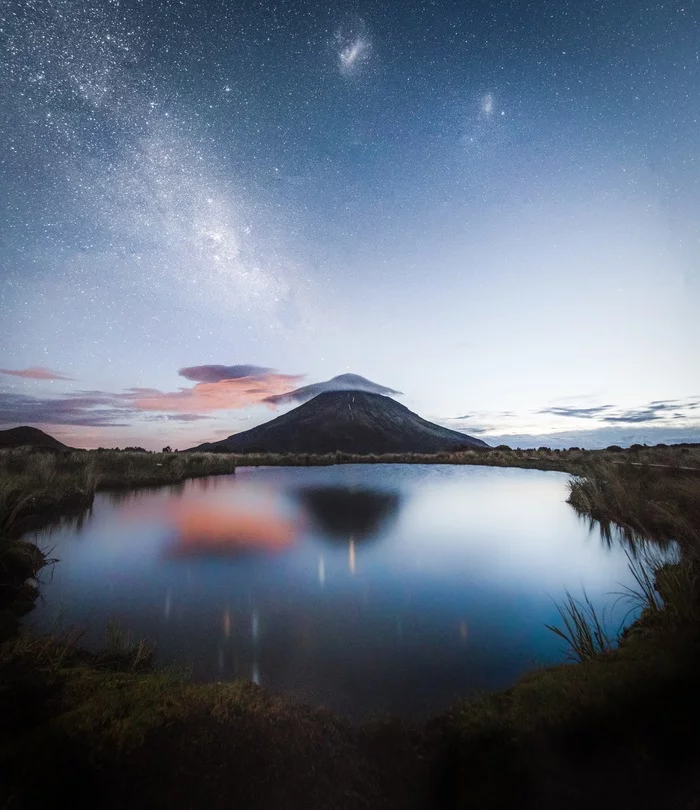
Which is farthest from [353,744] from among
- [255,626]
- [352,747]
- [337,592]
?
[337,592]

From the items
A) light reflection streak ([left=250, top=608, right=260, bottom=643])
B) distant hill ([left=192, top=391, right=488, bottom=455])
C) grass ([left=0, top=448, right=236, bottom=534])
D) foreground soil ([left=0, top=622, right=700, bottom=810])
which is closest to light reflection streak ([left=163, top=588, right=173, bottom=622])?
light reflection streak ([left=250, top=608, right=260, bottom=643])

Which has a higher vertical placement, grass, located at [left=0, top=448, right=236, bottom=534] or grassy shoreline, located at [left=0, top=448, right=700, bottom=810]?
grass, located at [left=0, top=448, right=236, bottom=534]

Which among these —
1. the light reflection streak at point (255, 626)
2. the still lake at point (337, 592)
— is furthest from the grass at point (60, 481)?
the light reflection streak at point (255, 626)

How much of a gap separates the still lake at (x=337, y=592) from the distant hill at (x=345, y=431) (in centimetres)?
11716

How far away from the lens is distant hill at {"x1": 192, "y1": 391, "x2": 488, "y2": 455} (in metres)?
141

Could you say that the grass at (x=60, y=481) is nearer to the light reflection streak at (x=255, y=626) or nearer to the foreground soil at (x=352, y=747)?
the light reflection streak at (x=255, y=626)

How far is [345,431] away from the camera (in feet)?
488

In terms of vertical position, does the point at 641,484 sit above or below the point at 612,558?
above

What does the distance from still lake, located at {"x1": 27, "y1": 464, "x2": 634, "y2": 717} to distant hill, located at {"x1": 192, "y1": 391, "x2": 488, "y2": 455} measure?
117 meters

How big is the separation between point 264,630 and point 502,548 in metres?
7.62

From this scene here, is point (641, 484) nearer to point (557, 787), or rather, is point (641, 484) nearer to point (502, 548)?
point (502, 548)

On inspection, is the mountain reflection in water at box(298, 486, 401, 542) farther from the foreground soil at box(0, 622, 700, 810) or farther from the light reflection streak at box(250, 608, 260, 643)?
the foreground soil at box(0, 622, 700, 810)

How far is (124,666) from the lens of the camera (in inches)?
173

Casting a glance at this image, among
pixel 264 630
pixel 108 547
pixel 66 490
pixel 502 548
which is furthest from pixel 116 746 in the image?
pixel 66 490
